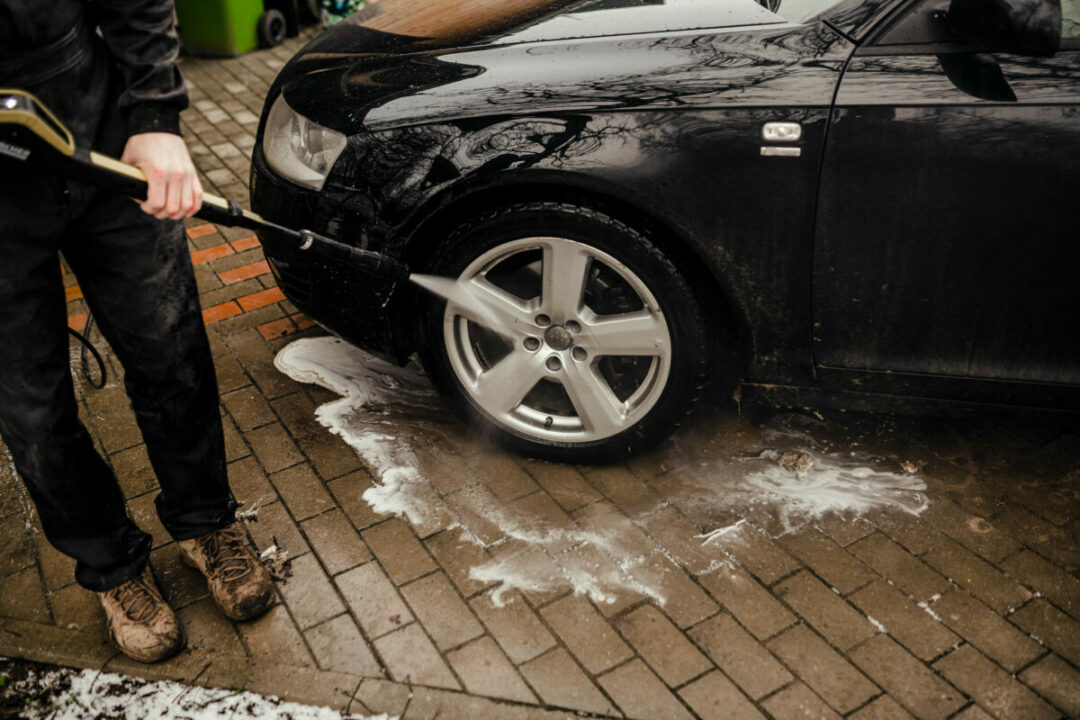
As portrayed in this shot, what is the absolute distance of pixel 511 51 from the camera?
2.89 m

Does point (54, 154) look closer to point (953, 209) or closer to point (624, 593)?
point (624, 593)

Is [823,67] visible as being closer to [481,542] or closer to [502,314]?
[502,314]

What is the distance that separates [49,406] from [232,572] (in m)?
0.66

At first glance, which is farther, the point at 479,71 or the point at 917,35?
the point at 479,71

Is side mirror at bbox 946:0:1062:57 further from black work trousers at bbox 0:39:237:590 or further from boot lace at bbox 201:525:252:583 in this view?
boot lace at bbox 201:525:252:583

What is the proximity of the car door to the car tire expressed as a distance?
45 cm

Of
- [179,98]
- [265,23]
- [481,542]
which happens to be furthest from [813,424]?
[265,23]

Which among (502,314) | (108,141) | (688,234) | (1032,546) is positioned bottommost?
(1032,546)

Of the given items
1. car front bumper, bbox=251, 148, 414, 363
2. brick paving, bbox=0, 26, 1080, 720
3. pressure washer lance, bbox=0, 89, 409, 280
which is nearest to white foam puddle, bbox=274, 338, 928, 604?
brick paving, bbox=0, 26, 1080, 720

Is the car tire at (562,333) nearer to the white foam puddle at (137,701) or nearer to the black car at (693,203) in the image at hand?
the black car at (693,203)

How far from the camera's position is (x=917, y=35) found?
2527mm

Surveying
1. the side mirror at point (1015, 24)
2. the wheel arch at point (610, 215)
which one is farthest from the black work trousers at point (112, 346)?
the side mirror at point (1015, 24)

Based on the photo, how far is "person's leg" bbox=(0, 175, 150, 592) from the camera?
6.93ft

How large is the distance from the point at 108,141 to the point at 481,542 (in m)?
1.45
